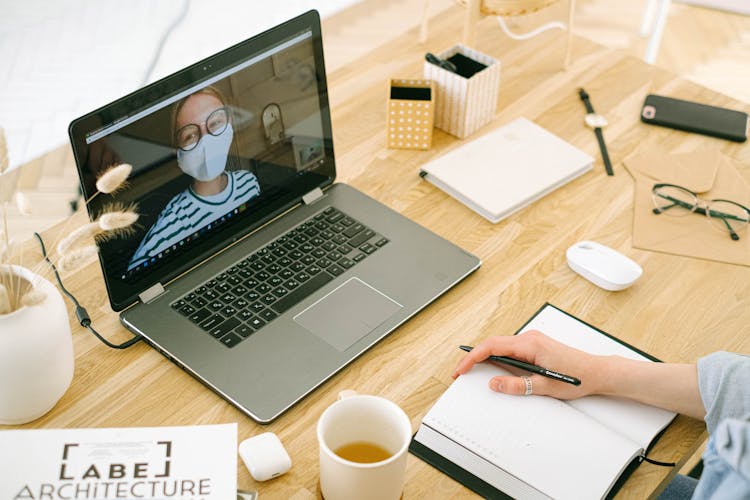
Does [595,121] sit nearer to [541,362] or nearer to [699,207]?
[699,207]

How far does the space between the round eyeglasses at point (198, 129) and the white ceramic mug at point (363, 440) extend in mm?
452

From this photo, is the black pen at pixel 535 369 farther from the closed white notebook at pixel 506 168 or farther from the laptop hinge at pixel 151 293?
the laptop hinge at pixel 151 293

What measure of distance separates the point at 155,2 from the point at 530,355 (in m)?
2.67

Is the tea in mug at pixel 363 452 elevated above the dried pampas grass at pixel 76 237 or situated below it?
below

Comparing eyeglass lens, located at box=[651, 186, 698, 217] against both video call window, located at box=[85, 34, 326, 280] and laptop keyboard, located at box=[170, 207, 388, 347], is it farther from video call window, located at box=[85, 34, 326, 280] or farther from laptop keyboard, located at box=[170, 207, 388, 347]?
video call window, located at box=[85, 34, 326, 280]

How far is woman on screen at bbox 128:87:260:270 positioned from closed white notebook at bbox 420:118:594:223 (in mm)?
418

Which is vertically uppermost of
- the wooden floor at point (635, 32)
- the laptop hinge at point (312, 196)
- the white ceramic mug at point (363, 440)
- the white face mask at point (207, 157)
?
the white face mask at point (207, 157)

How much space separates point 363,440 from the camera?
89 cm

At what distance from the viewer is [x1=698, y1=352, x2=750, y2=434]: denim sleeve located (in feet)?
3.13

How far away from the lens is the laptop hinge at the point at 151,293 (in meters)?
1.12

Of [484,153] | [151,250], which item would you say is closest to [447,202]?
[484,153]

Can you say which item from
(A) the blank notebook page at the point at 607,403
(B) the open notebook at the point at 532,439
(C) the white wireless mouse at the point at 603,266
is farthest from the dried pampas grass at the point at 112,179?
(C) the white wireless mouse at the point at 603,266

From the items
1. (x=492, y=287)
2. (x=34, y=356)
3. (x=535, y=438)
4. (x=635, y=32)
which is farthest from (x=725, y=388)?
(x=635, y=32)

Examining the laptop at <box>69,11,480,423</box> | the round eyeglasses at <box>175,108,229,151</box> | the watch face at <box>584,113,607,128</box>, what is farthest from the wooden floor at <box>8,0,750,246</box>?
the round eyeglasses at <box>175,108,229,151</box>
